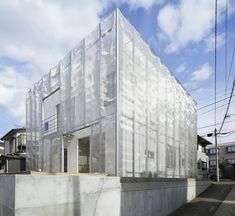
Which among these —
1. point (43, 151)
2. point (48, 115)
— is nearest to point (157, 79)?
point (48, 115)

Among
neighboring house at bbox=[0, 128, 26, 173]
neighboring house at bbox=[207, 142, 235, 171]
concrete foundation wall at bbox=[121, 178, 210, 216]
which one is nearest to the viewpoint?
concrete foundation wall at bbox=[121, 178, 210, 216]

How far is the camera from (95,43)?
486 inches

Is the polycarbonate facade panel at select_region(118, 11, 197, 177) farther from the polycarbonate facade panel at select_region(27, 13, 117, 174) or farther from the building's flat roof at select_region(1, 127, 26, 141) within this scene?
the building's flat roof at select_region(1, 127, 26, 141)

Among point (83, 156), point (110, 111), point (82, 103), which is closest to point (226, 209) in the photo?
point (83, 156)

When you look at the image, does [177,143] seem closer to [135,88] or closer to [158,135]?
[158,135]

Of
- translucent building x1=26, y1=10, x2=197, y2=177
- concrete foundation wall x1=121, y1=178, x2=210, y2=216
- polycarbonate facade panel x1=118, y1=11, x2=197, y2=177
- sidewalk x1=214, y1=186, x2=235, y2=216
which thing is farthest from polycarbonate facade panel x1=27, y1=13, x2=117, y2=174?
sidewalk x1=214, y1=186, x2=235, y2=216

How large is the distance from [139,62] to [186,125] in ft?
29.6

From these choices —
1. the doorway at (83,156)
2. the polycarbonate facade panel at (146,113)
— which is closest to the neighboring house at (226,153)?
the polycarbonate facade panel at (146,113)

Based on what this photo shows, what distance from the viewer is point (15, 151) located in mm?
30125

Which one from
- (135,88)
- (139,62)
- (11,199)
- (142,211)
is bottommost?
(142,211)

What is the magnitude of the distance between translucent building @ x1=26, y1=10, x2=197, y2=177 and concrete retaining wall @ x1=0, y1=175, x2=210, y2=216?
680 millimetres

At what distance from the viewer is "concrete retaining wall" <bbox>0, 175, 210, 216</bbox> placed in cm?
646

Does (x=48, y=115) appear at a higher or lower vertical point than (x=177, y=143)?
higher

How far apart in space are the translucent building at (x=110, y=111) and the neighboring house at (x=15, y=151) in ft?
18.9
